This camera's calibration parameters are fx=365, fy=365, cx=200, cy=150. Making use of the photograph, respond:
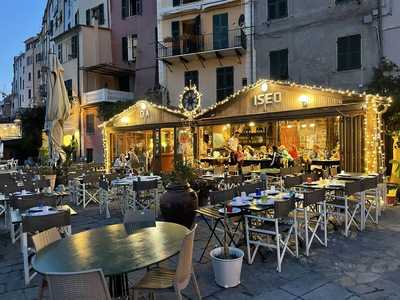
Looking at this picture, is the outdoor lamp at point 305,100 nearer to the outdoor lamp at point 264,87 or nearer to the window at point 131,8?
the outdoor lamp at point 264,87

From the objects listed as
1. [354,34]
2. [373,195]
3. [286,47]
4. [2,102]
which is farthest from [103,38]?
[2,102]

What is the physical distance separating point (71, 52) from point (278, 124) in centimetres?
1581

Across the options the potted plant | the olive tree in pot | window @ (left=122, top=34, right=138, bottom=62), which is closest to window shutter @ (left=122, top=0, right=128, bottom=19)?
window @ (left=122, top=34, right=138, bottom=62)

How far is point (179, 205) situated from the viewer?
6.73m

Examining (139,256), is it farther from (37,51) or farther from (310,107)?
(37,51)

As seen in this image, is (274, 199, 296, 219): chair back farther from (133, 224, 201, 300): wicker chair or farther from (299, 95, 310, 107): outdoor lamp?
(299, 95, 310, 107): outdoor lamp

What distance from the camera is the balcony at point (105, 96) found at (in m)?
22.4

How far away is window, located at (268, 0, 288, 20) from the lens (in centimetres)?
1619

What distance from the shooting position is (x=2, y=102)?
222 ft

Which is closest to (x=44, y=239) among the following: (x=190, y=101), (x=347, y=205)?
(x=347, y=205)

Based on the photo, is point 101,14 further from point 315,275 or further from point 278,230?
point 315,275

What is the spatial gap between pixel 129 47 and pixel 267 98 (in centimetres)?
1423

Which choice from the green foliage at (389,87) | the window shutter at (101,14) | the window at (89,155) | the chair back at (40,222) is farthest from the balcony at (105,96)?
the chair back at (40,222)

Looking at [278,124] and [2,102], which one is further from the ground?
[2,102]
